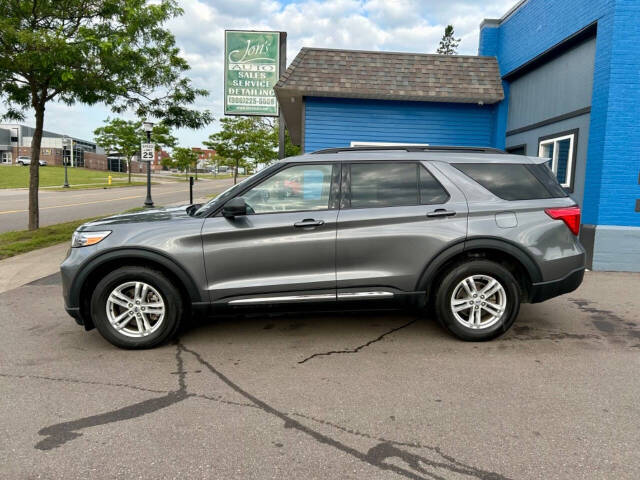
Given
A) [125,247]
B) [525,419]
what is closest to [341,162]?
[125,247]

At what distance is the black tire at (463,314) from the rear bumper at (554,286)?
6.6 inches

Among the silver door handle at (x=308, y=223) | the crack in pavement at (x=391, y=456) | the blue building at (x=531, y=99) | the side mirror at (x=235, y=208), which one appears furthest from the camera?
the blue building at (x=531, y=99)

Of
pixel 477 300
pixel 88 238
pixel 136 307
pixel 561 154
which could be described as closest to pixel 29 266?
pixel 88 238

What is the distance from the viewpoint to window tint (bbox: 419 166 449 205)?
14.4ft

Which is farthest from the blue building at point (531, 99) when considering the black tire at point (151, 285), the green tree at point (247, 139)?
the green tree at point (247, 139)

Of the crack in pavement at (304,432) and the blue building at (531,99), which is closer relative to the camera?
the crack in pavement at (304,432)

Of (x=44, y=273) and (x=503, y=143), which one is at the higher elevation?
(x=503, y=143)

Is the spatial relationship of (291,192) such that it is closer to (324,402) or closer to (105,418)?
(324,402)

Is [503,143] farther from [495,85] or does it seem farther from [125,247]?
[125,247]

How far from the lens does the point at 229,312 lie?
423 centimetres

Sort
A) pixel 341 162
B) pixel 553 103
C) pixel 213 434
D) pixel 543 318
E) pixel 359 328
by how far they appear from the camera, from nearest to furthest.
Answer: pixel 213 434
pixel 341 162
pixel 359 328
pixel 543 318
pixel 553 103

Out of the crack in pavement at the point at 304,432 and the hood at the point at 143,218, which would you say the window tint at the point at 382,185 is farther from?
the crack in pavement at the point at 304,432

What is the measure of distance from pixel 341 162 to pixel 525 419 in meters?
2.59

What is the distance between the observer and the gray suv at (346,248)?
4137 mm
